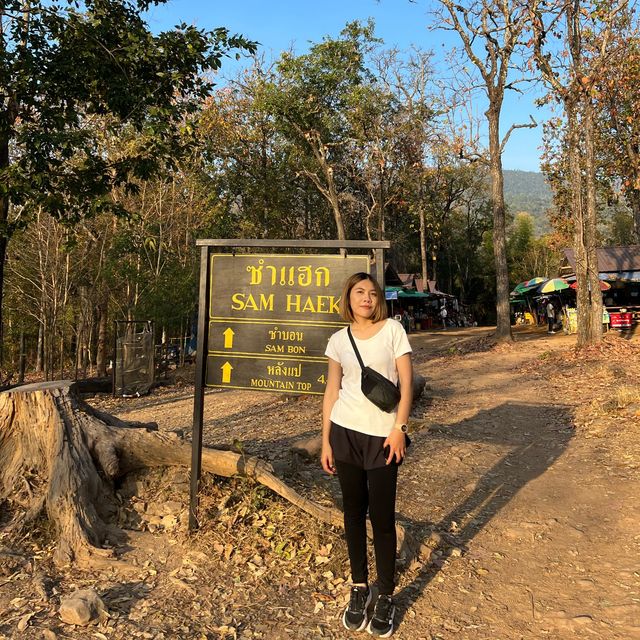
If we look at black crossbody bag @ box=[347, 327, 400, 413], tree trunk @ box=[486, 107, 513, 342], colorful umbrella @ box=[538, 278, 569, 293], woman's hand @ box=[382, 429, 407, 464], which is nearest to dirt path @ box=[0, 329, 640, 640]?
woman's hand @ box=[382, 429, 407, 464]

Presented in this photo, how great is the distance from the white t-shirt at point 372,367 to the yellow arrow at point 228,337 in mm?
1305

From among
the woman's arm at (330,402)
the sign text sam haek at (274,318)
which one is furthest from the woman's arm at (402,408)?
the sign text sam haek at (274,318)

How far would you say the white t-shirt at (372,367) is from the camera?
288 centimetres

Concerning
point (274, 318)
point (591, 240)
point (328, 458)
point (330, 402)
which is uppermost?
point (591, 240)

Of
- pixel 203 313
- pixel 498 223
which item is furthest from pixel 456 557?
pixel 498 223

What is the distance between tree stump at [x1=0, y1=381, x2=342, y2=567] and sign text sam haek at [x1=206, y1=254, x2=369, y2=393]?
0.68 metres

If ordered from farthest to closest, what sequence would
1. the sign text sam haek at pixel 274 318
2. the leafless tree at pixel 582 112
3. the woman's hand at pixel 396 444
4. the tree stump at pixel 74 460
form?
the leafless tree at pixel 582 112, the sign text sam haek at pixel 274 318, the tree stump at pixel 74 460, the woman's hand at pixel 396 444

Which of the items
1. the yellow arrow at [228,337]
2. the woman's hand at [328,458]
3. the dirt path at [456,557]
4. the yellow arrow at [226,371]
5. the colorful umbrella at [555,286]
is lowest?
the dirt path at [456,557]

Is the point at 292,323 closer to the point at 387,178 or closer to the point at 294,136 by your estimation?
the point at 294,136

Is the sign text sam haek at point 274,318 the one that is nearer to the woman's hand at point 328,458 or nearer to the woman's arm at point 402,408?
the woman's hand at point 328,458

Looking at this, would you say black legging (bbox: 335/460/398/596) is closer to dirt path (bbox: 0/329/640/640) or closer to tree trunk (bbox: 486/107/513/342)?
dirt path (bbox: 0/329/640/640)

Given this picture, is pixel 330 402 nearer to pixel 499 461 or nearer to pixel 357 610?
pixel 357 610

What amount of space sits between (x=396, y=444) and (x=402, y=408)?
183mm

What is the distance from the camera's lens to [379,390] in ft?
9.24
